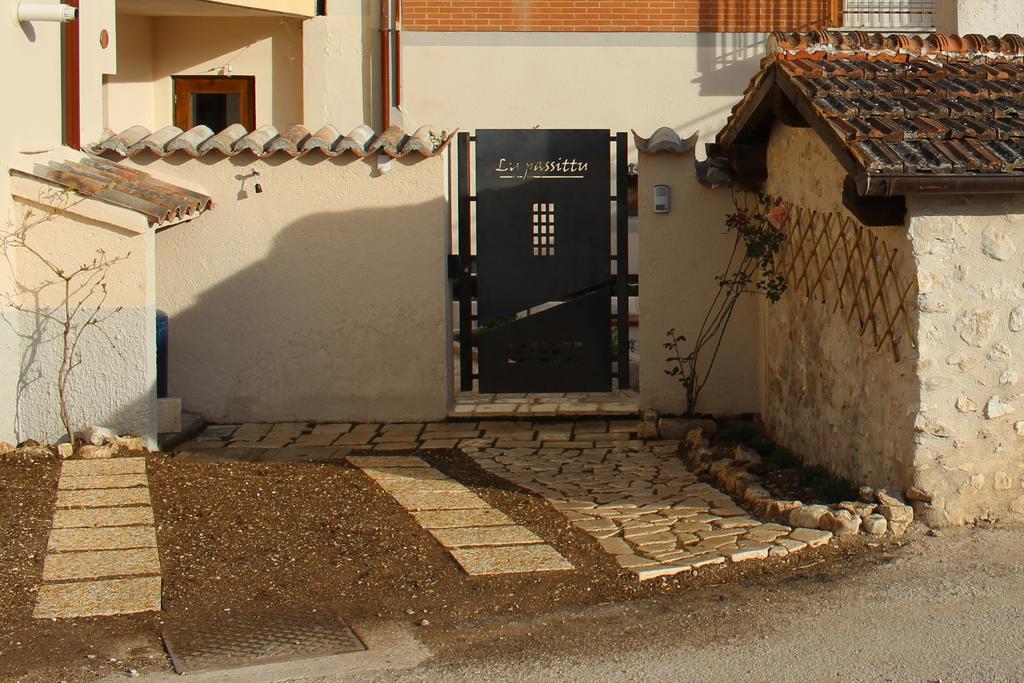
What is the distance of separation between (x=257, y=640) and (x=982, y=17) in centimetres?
1436

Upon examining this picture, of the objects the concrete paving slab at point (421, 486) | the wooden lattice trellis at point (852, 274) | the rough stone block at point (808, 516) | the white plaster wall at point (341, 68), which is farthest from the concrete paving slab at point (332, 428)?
the white plaster wall at point (341, 68)

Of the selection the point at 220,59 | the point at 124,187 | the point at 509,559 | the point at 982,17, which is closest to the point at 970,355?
the point at 509,559

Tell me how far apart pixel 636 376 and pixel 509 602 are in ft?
21.5

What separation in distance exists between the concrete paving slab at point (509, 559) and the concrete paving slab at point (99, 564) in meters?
1.61

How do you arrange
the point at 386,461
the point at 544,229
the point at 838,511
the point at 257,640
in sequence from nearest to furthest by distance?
the point at 257,640, the point at 838,511, the point at 386,461, the point at 544,229

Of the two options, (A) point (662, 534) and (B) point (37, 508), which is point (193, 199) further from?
(A) point (662, 534)

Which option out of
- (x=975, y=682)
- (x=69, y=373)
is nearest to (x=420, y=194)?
(x=69, y=373)

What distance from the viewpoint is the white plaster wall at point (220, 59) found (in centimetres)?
1669

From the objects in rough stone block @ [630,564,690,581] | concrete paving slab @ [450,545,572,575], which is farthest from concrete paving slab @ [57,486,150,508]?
rough stone block @ [630,564,690,581]

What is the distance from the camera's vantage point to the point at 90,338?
982 centimetres

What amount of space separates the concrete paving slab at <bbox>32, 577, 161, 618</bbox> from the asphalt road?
1.39 meters

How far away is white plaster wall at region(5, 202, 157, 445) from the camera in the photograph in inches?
384

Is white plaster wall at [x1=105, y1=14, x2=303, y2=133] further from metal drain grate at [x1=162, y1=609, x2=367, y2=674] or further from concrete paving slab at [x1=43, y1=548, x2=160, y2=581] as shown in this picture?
metal drain grate at [x1=162, y1=609, x2=367, y2=674]

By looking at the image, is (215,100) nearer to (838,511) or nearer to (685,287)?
(685,287)
